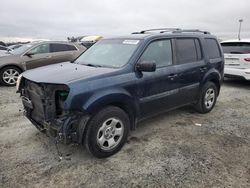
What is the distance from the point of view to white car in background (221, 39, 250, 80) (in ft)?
26.9

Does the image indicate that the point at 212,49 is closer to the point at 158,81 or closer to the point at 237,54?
the point at 158,81

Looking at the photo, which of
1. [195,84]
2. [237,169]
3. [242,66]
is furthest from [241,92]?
[237,169]

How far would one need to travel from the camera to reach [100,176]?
132 inches

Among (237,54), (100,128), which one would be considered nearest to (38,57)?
(100,128)

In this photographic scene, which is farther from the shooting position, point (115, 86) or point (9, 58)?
point (9, 58)

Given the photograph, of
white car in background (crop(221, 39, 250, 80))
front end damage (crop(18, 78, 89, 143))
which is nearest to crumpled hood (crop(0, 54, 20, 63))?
front end damage (crop(18, 78, 89, 143))

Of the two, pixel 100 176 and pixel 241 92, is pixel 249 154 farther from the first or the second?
pixel 241 92

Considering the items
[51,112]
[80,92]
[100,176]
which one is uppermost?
[80,92]

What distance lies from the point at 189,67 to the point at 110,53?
1599 mm

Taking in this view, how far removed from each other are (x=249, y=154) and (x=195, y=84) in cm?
181

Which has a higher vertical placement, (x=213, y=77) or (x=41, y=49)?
(x=41, y=49)

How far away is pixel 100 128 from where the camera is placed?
143 inches

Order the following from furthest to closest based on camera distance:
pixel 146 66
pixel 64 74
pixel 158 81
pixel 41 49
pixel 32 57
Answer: pixel 41 49 < pixel 32 57 < pixel 158 81 < pixel 146 66 < pixel 64 74

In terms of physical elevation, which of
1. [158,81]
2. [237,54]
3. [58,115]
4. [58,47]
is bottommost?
[58,115]
